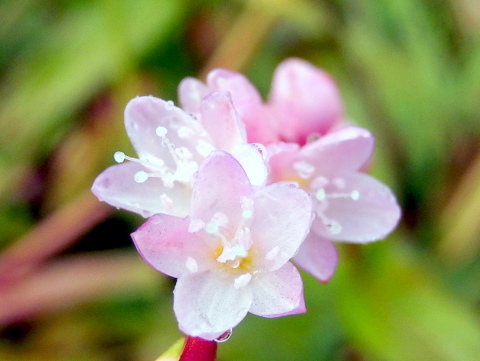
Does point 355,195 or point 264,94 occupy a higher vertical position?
point 355,195

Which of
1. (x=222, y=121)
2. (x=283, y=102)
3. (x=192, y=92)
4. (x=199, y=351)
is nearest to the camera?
(x=199, y=351)

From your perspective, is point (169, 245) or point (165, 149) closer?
point (169, 245)

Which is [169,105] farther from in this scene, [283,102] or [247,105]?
[283,102]

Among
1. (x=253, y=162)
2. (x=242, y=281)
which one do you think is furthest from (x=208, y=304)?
(x=253, y=162)

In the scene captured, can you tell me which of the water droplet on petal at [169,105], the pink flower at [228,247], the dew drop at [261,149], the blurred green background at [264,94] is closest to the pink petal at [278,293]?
the pink flower at [228,247]

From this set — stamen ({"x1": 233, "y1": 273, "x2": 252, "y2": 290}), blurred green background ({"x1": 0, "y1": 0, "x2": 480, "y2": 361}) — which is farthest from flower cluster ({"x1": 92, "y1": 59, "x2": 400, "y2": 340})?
blurred green background ({"x1": 0, "y1": 0, "x2": 480, "y2": 361})

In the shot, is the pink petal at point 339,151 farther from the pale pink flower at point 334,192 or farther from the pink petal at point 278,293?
the pink petal at point 278,293

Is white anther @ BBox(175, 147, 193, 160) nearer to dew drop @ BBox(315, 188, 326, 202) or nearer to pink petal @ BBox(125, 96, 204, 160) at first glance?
pink petal @ BBox(125, 96, 204, 160)
